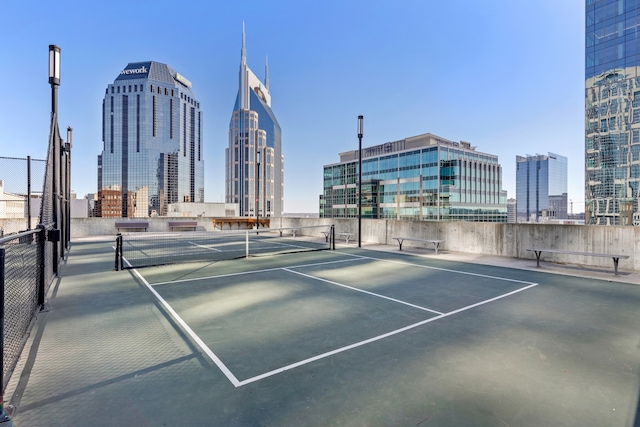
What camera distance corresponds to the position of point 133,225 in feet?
101

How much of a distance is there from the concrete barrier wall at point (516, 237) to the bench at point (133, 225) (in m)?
21.4

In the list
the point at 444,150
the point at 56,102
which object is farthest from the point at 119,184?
the point at 56,102

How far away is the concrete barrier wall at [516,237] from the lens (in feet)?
36.4

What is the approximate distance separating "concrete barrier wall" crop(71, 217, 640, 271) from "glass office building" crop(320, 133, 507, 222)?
62.9 meters

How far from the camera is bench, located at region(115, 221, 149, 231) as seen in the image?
98.2 feet

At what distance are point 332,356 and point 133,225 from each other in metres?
32.5

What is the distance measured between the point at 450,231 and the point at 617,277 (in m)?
7.11

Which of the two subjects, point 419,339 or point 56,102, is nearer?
point 419,339

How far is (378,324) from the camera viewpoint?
5.69 m

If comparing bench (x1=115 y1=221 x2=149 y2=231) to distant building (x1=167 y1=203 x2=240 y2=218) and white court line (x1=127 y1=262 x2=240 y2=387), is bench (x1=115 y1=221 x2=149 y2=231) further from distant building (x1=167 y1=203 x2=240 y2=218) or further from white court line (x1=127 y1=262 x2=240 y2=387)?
distant building (x1=167 y1=203 x2=240 y2=218)

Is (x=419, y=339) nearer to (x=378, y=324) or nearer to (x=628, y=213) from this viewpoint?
(x=378, y=324)

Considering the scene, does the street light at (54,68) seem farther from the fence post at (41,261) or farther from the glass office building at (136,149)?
the glass office building at (136,149)

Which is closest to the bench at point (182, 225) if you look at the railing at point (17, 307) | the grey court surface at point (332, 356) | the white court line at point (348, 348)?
the grey court surface at point (332, 356)

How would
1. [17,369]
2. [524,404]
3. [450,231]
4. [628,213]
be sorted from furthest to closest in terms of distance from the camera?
[628,213]
[450,231]
[17,369]
[524,404]
